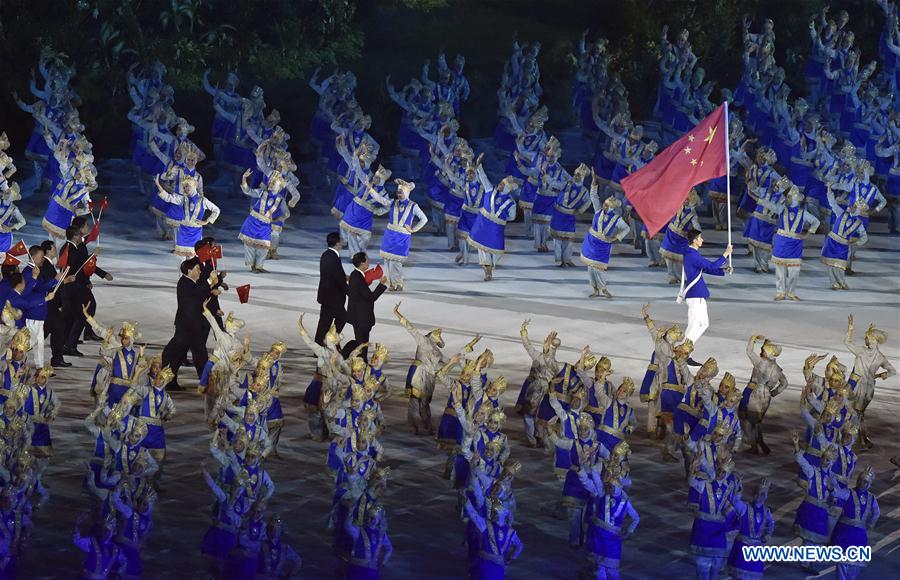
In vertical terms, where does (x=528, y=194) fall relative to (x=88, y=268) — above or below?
above

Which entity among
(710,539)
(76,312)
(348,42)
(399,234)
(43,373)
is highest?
(348,42)

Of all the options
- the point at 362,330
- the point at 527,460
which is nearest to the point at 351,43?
the point at 362,330

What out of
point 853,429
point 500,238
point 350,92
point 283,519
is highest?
point 350,92

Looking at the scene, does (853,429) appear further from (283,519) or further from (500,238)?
(500,238)

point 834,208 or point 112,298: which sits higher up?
point 834,208

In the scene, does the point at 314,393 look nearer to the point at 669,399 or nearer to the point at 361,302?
the point at 361,302

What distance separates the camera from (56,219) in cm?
2400

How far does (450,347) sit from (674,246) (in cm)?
441

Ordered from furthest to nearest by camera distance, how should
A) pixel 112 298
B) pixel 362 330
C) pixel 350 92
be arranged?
pixel 350 92, pixel 112 298, pixel 362 330

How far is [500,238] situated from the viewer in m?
24.3

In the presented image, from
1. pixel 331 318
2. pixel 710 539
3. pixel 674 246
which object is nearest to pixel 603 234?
pixel 674 246

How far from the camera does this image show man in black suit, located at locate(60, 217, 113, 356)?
19531mm

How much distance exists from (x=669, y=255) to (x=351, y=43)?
33.3ft

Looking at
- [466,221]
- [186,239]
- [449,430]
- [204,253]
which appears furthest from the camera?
[466,221]
